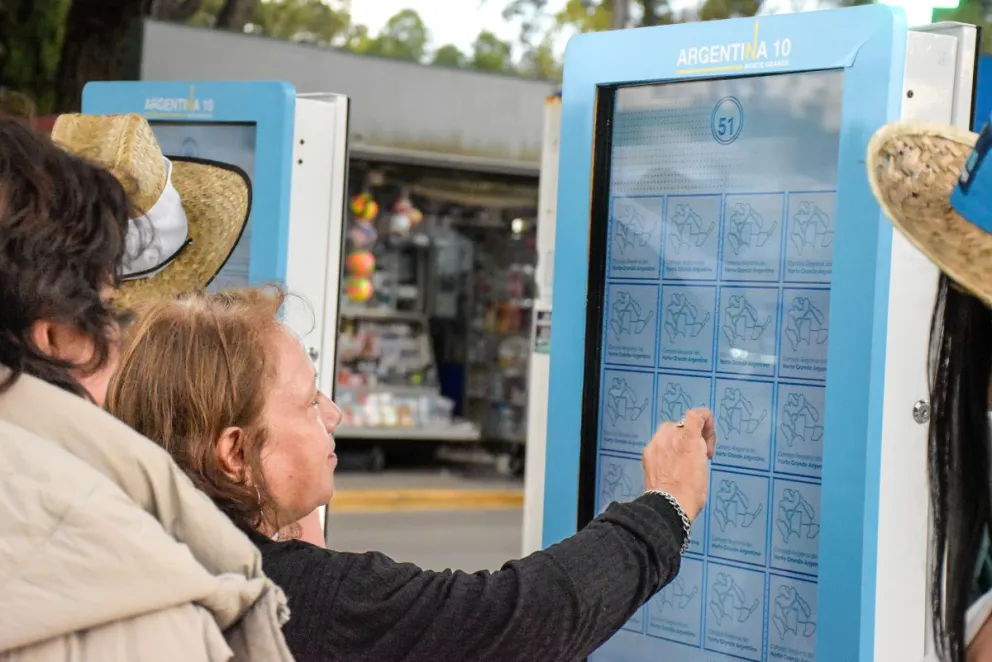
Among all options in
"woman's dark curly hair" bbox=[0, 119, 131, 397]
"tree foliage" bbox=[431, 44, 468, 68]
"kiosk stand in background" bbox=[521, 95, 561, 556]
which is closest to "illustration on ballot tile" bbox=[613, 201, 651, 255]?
"woman's dark curly hair" bbox=[0, 119, 131, 397]

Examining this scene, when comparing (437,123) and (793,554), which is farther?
(437,123)

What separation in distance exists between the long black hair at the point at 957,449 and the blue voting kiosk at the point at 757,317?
0.09 metres

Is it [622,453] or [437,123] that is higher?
[437,123]

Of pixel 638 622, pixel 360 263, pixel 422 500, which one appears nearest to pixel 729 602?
pixel 638 622

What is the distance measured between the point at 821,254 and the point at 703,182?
1.09 ft

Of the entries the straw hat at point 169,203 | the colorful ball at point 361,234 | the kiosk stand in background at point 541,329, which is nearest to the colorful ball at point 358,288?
the colorful ball at point 361,234

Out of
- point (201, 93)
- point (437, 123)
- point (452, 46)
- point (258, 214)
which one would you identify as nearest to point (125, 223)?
point (258, 214)

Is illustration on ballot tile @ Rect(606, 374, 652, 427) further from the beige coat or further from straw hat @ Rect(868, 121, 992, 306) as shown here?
the beige coat

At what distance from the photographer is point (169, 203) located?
3146 mm

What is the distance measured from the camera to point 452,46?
12.0m

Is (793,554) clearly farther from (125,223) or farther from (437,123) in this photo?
(437,123)

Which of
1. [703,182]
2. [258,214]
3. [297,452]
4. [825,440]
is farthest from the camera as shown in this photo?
[258,214]

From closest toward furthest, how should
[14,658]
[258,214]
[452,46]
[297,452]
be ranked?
[14,658], [297,452], [258,214], [452,46]

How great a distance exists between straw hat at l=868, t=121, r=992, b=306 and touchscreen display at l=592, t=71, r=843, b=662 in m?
0.58
